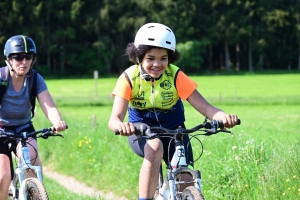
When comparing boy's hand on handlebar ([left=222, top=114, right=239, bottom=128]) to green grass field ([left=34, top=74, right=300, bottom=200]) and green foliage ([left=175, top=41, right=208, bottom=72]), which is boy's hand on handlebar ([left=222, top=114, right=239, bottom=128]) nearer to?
green grass field ([left=34, top=74, right=300, bottom=200])

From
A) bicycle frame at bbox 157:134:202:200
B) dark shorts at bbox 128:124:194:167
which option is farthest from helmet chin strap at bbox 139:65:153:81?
bicycle frame at bbox 157:134:202:200

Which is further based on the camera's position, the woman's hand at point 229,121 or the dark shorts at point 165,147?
the dark shorts at point 165,147

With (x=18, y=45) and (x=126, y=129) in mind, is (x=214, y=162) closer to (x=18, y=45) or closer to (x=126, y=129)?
(x=18, y=45)

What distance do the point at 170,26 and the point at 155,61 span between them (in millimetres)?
71331

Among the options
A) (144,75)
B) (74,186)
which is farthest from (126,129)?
(74,186)

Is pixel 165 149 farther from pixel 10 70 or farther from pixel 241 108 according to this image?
pixel 241 108

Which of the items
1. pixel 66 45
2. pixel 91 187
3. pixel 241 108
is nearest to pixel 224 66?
pixel 66 45

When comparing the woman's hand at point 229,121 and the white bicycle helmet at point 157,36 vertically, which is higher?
the white bicycle helmet at point 157,36

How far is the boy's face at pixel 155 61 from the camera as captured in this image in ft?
16.7

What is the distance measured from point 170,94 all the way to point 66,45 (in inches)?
2943

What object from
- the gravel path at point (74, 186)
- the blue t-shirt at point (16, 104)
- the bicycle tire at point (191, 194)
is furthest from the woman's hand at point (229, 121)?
the gravel path at point (74, 186)

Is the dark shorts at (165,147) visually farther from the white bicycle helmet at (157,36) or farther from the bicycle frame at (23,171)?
the bicycle frame at (23,171)

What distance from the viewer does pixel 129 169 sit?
383 inches

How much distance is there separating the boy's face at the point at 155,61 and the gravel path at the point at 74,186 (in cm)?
444
